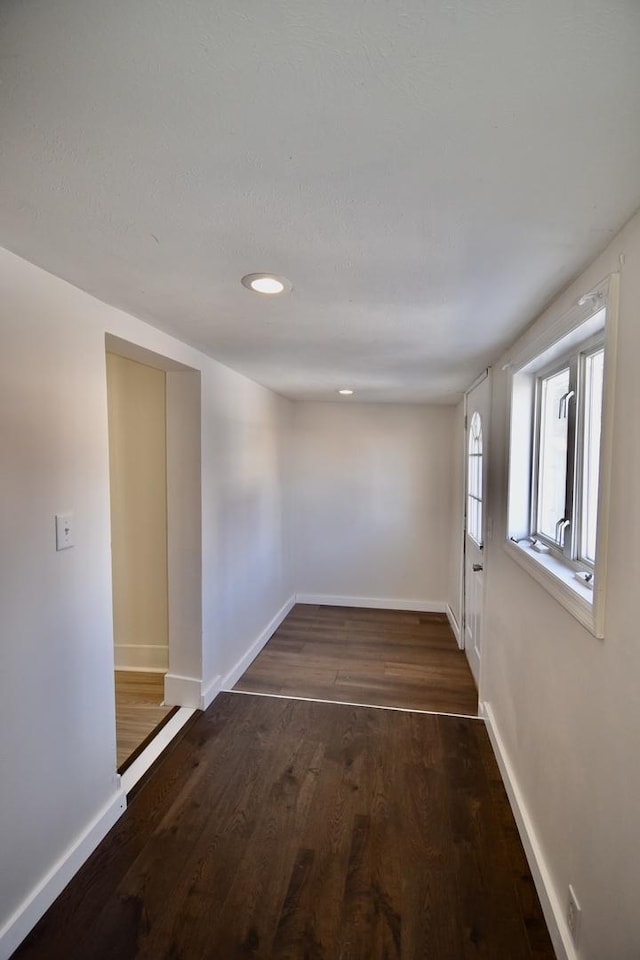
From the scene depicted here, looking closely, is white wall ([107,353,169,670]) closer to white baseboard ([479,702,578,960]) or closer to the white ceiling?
the white ceiling

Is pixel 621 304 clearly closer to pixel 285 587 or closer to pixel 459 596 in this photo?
pixel 459 596

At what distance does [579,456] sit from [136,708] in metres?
2.80

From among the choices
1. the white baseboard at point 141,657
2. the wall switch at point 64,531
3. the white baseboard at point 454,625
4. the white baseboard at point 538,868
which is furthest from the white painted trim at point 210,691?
the white baseboard at point 454,625

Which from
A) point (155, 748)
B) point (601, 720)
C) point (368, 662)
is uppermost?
point (601, 720)

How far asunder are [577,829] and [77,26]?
209 centimetres

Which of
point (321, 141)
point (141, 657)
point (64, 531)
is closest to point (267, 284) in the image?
point (321, 141)

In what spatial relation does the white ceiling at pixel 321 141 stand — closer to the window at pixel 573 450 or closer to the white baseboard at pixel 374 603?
the window at pixel 573 450

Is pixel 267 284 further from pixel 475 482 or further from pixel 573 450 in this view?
pixel 475 482

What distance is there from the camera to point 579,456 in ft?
5.36

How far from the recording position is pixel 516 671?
2.02 meters

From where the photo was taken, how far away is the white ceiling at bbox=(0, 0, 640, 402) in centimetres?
61

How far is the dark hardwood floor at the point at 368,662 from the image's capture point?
3.00 m

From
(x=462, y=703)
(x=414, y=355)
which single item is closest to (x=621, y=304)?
(x=414, y=355)

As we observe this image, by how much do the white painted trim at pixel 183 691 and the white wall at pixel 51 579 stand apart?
2.66 feet
